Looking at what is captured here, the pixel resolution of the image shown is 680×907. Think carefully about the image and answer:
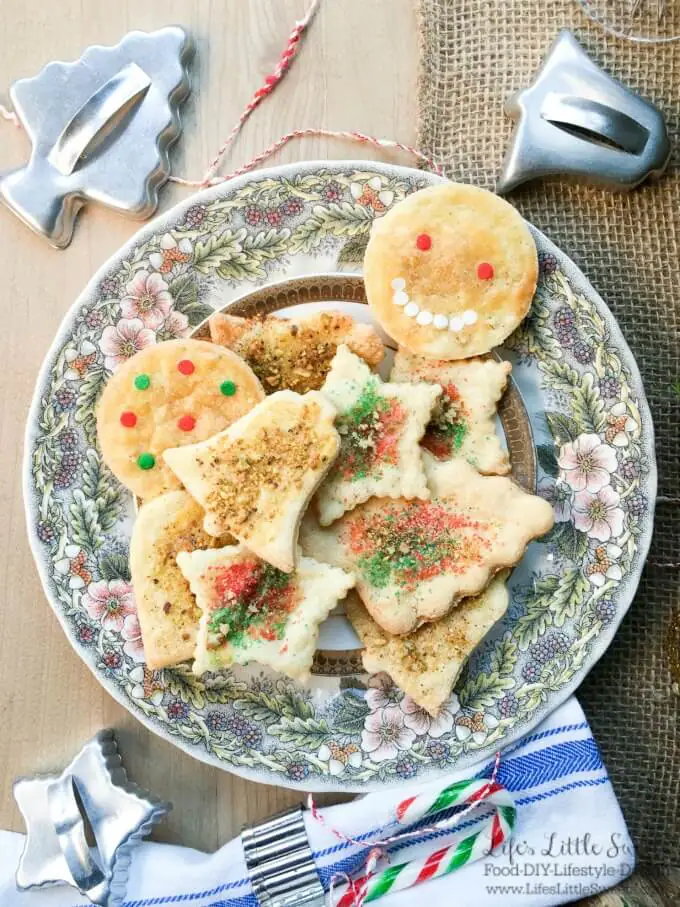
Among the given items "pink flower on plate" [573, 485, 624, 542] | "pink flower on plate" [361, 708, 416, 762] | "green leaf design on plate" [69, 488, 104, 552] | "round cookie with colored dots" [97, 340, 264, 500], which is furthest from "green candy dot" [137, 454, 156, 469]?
"pink flower on plate" [573, 485, 624, 542]

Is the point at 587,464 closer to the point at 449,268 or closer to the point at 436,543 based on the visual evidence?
the point at 436,543

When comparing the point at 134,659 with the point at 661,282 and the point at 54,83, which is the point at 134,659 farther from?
the point at 661,282

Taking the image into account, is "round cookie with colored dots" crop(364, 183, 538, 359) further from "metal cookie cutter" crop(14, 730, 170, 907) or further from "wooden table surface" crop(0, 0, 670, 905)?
"metal cookie cutter" crop(14, 730, 170, 907)

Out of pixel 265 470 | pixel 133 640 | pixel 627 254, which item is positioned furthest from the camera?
pixel 627 254

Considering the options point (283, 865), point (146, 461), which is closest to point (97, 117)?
point (146, 461)

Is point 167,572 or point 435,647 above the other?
point 167,572

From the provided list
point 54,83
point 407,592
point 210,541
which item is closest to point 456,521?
point 407,592

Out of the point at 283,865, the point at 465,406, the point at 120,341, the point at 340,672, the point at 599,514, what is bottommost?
the point at 283,865
